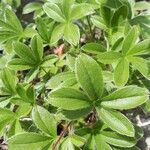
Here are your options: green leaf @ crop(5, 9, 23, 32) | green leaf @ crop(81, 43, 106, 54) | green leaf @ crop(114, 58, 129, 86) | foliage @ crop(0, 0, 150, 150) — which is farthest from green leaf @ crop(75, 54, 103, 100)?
green leaf @ crop(5, 9, 23, 32)

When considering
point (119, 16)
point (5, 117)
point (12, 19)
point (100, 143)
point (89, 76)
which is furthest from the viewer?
point (12, 19)

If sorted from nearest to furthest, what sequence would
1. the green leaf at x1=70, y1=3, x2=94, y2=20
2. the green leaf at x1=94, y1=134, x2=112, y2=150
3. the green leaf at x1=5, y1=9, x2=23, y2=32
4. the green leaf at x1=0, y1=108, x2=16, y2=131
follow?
the green leaf at x1=94, y1=134, x2=112, y2=150
the green leaf at x1=0, y1=108, x2=16, y2=131
the green leaf at x1=70, y1=3, x2=94, y2=20
the green leaf at x1=5, y1=9, x2=23, y2=32

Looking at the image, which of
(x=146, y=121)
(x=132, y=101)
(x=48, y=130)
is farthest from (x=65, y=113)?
(x=146, y=121)

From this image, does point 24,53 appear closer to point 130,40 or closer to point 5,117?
point 5,117

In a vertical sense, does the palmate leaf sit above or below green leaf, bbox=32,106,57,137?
above

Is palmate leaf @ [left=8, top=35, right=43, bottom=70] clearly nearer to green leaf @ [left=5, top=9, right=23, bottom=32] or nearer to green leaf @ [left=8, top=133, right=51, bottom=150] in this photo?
green leaf @ [left=5, top=9, right=23, bottom=32]

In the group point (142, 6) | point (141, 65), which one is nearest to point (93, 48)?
point (141, 65)

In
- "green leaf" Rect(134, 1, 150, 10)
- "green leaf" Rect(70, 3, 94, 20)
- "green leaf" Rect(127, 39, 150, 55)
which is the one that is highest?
"green leaf" Rect(70, 3, 94, 20)
